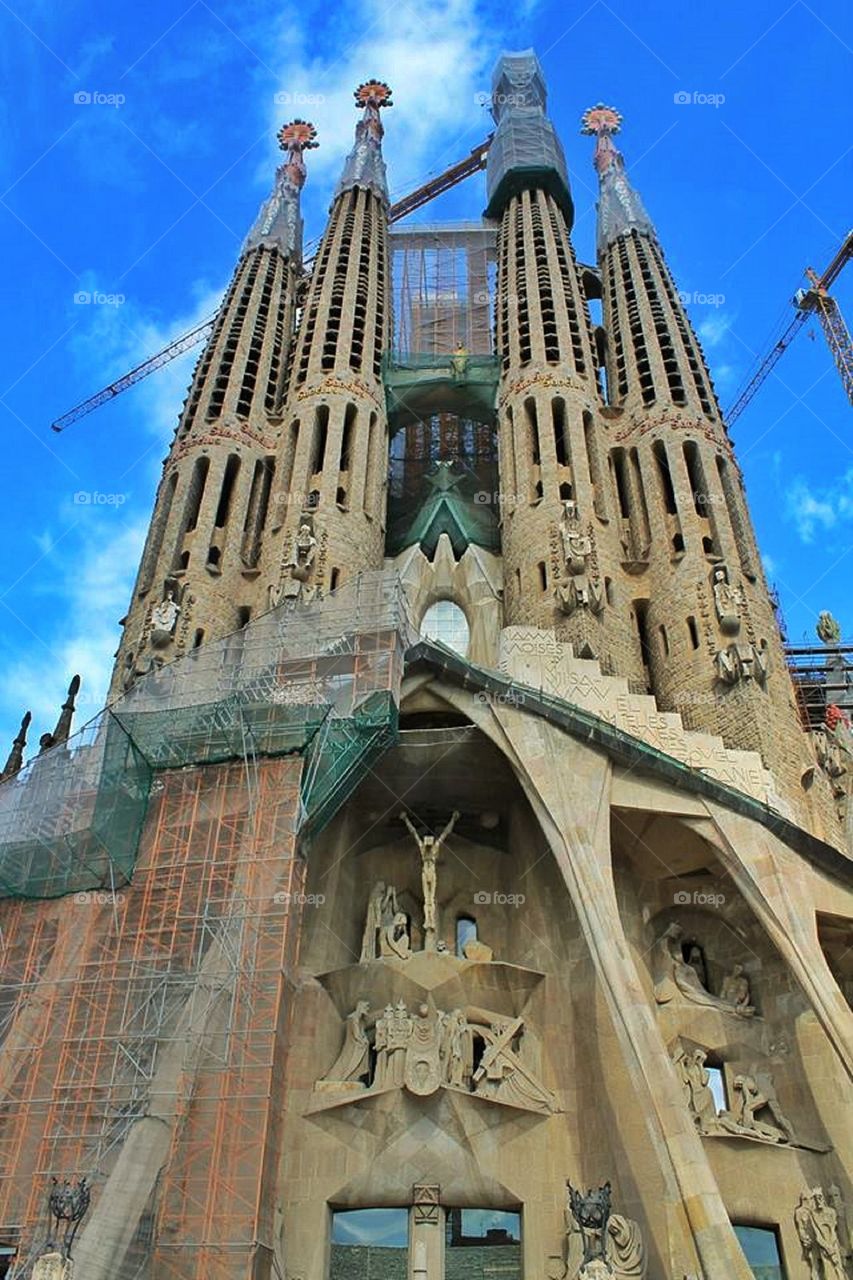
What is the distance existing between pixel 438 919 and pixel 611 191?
2810 centimetres

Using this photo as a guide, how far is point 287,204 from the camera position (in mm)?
39750

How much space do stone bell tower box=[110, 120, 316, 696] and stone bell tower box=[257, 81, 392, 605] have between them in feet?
2.55

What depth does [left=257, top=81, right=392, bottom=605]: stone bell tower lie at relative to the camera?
84.5ft

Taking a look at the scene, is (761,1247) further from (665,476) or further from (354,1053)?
(665,476)

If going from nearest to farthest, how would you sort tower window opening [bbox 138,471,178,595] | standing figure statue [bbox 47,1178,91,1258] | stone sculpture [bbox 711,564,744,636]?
standing figure statue [bbox 47,1178,91,1258] → stone sculpture [bbox 711,564,744,636] → tower window opening [bbox 138,471,178,595]

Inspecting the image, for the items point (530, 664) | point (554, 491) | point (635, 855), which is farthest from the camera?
point (554, 491)

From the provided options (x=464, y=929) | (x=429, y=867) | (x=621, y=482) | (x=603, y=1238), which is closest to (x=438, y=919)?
(x=464, y=929)

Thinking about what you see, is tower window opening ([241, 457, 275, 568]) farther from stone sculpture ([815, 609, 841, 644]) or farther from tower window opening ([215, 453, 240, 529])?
stone sculpture ([815, 609, 841, 644])

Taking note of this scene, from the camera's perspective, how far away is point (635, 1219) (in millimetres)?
15883

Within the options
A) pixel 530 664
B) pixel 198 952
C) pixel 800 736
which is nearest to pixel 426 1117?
pixel 198 952

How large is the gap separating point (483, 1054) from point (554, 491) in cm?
1368

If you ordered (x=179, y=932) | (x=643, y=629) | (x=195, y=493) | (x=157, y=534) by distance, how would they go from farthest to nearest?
(x=195, y=493), (x=157, y=534), (x=643, y=629), (x=179, y=932)

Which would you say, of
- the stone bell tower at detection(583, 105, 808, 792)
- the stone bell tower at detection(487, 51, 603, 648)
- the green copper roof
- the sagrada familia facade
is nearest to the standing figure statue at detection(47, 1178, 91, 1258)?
the sagrada familia facade

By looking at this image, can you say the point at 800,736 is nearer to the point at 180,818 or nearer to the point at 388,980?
the point at 388,980
